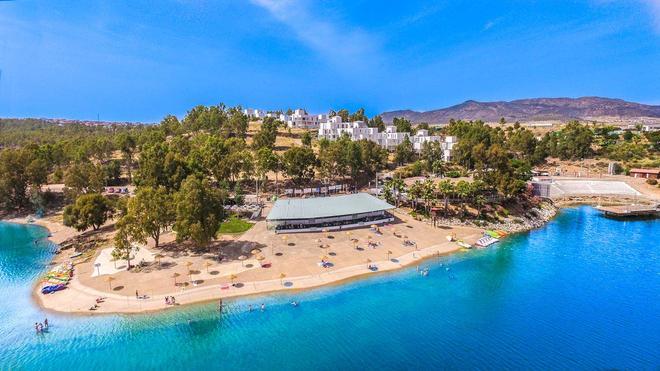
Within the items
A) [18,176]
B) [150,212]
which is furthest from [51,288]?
[18,176]

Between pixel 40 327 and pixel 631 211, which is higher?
pixel 631 211

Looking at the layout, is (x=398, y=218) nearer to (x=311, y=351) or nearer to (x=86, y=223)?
(x=311, y=351)

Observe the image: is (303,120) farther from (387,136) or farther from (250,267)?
(250,267)

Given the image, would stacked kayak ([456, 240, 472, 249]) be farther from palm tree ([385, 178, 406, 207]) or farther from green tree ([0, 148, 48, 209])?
green tree ([0, 148, 48, 209])

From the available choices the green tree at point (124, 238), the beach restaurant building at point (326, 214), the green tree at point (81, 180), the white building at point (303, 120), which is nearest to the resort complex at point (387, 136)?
the white building at point (303, 120)

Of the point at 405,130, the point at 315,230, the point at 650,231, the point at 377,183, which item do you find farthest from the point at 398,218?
the point at 405,130

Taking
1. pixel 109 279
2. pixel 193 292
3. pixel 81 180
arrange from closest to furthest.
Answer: pixel 193 292 → pixel 109 279 → pixel 81 180

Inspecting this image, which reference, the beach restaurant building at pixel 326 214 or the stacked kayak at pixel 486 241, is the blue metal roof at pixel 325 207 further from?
the stacked kayak at pixel 486 241
